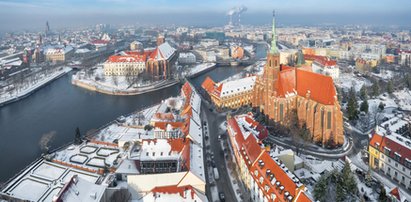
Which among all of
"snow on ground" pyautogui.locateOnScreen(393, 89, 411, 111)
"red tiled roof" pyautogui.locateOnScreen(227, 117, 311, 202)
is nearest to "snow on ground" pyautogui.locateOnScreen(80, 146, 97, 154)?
"red tiled roof" pyautogui.locateOnScreen(227, 117, 311, 202)

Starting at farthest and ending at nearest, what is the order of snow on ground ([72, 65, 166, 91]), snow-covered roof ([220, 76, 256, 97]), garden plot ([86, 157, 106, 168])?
1. snow on ground ([72, 65, 166, 91])
2. snow-covered roof ([220, 76, 256, 97])
3. garden plot ([86, 157, 106, 168])

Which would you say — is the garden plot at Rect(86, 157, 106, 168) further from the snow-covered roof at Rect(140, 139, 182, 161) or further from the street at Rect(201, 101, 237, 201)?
the street at Rect(201, 101, 237, 201)

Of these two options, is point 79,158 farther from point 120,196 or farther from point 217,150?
point 217,150

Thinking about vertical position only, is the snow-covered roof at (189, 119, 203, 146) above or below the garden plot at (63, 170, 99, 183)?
above

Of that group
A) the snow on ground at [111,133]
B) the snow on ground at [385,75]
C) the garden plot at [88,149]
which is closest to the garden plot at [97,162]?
the garden plot at [88,149]

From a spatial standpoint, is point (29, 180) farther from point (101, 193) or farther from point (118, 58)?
point (118, 58)

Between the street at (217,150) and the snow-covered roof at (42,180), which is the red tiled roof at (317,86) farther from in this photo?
the snow-covered roof at (42,180)
